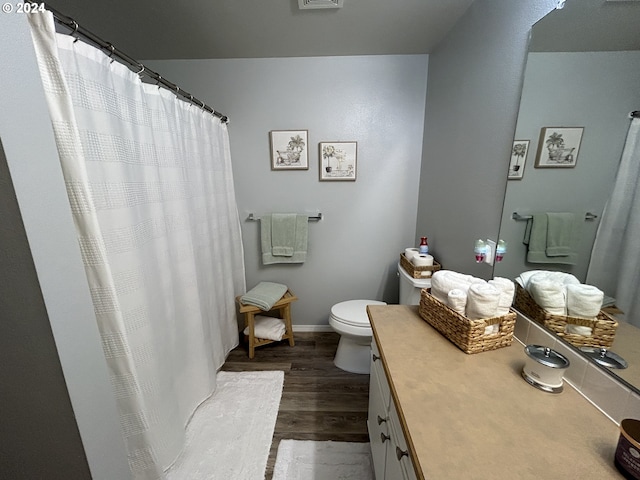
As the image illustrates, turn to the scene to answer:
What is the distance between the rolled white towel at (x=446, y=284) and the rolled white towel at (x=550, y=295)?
0.21 m

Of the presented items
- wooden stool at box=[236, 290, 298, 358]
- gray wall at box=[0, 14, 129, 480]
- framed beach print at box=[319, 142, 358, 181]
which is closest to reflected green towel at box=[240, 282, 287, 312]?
wooden stool at box=[236, 290, 298, 358]

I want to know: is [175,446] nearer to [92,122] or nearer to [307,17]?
[92,122]

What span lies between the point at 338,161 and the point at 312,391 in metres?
1.74

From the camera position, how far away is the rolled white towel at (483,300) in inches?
34.6

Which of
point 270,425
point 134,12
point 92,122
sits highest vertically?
point 134,12

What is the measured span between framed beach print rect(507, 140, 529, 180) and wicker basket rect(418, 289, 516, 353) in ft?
1.79

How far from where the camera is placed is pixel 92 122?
872 mm

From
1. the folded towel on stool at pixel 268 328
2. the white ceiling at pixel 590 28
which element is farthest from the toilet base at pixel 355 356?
the white ceiling at pixel 590 28

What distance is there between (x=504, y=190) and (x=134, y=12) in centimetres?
212

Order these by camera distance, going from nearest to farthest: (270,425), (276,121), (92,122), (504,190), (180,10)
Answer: (92,122)
(504,190)
(180,10)
(270,425)
(276,121)

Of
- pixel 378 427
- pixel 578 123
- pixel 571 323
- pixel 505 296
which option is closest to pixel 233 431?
pixel 378 427

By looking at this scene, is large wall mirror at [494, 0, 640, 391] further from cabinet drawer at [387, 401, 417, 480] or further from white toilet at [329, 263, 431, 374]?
white toilet at [329, 263, 431, 374]

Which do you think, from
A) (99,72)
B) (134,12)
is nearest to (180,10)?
(134,12)

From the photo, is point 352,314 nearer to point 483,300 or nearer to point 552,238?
point 483,300
